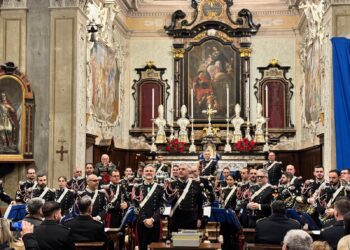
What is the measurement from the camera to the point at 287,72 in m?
25.4

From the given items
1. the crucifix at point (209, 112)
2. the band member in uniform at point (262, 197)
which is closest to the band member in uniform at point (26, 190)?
the band member in uniform at point (262, 197)

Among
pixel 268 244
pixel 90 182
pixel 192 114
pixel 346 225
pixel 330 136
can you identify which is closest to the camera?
pixel 346 225

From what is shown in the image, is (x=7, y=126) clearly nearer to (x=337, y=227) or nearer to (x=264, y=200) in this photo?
(x=264, y=200)

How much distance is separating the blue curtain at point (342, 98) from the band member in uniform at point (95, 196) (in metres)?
6.73

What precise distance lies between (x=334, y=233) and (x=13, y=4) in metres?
12.3

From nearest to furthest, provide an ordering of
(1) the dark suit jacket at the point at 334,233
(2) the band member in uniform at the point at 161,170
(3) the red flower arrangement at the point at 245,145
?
1. (1) the dark suit jacket at the point at 334,233
2. (2) the band member in uniform at the point at 161,170
3. (3) the red flower arrangement at the point at 245,145

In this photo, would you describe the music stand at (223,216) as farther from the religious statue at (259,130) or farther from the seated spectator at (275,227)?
the religious statue at (259,130)

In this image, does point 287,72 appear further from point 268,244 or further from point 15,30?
point 268,244

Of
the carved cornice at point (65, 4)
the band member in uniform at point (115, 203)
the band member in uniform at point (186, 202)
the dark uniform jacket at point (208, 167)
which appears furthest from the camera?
the carved cornice at point (65, 4)

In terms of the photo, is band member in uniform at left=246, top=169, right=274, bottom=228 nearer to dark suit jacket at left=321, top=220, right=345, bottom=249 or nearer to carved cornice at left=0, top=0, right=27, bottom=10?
dark suit jacket at left=321, top=220, right=345, bottom=249

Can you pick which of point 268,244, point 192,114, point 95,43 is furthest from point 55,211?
point 192,114

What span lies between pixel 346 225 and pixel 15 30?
1277 centimetres

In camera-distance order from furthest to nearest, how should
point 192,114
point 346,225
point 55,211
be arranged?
point 192,114 < point 55,211 < point 346,225

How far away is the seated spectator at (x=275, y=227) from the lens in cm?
837
